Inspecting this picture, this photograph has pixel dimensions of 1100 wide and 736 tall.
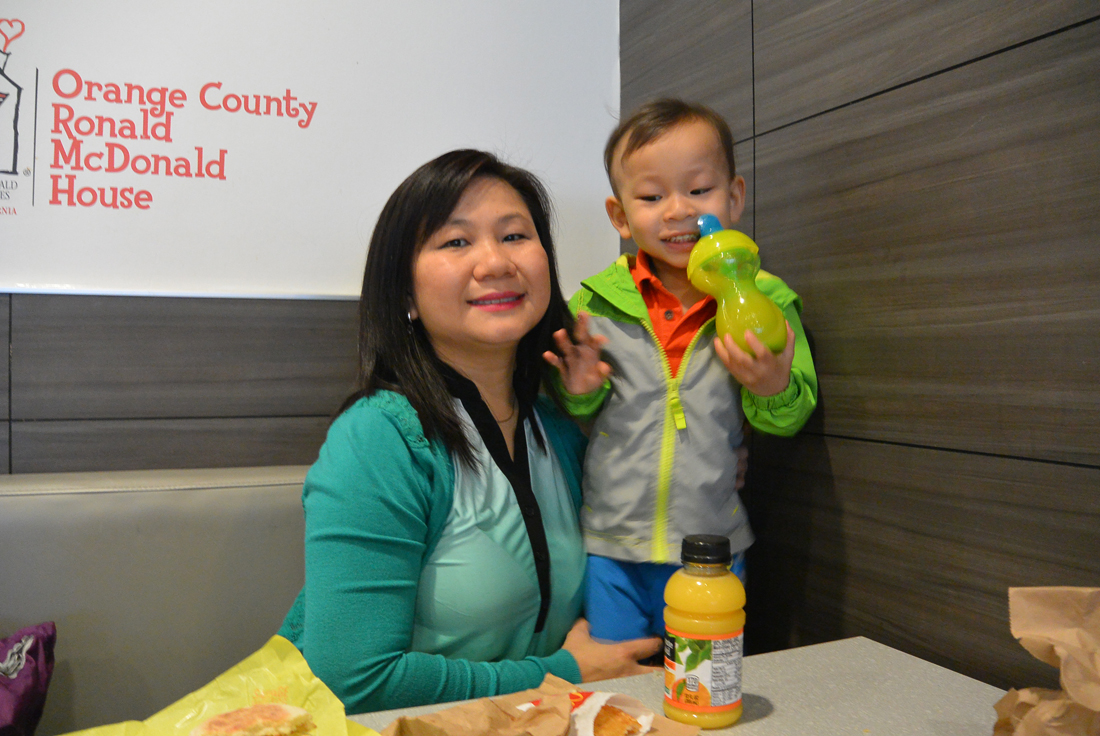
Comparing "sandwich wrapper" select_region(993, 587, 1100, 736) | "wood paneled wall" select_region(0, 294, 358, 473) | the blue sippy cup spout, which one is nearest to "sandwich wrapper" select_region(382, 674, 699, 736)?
"sandwich wrapper" select_region(993, 587, 1100, 736)

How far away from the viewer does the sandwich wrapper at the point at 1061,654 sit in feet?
2.31

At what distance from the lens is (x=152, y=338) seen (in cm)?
169

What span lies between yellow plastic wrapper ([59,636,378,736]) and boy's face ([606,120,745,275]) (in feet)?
2.77

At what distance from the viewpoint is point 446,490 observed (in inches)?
46.0

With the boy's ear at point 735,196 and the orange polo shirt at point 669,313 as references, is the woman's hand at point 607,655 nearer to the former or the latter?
the orange polo shirt at point 669,313

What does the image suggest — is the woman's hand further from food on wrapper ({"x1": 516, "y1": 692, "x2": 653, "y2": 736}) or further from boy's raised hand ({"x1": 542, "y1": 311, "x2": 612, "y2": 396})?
boy's raised hand ({"x1": 542, "y1": 311, "x2": 612, "y2": 396})

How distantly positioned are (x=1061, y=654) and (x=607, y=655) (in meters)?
0.65

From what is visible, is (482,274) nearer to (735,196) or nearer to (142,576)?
(735,196)

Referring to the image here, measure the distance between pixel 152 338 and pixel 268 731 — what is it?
1.12 meters

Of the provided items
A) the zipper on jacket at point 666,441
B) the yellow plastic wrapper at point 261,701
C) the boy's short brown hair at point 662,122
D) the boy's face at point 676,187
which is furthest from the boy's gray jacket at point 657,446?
the yellow plastic wrapper at point 261,701

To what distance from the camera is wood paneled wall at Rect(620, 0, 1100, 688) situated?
3.30 feet

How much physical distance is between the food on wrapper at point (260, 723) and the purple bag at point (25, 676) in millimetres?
623

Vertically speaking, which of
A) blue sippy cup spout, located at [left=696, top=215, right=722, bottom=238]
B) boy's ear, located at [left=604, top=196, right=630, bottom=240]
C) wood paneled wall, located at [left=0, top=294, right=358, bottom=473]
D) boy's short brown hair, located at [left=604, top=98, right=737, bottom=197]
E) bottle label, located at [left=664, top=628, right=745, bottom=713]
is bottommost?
bottle label, located at [left=664, top=628, right=745, bottom=713]

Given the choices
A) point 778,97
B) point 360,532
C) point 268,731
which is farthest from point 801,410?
point 268,731
